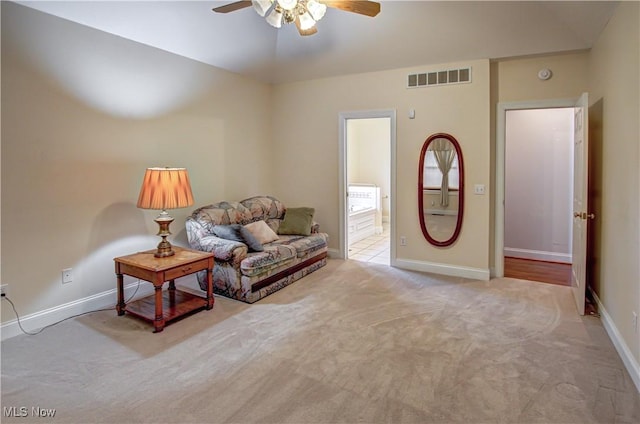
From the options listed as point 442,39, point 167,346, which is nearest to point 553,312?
point 442,39

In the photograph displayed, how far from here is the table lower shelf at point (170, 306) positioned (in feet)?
10.9

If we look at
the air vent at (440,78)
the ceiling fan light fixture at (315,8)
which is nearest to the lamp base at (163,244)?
the ceiling fan light fixture at (315,8)

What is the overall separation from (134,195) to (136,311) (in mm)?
1202

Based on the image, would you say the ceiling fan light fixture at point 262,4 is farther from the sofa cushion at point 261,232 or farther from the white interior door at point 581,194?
the white interior door at point 581,194

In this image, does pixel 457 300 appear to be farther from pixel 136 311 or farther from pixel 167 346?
pixel 136 311

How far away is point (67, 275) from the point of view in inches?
134

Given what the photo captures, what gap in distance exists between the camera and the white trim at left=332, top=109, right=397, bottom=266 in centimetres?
498

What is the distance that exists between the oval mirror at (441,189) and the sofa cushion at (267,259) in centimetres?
181

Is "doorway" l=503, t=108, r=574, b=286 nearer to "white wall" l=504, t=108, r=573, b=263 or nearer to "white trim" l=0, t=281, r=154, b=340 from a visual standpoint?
"white wall" l=504, t=108, r=573, b=263

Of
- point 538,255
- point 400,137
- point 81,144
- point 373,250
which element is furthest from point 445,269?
point 81,144

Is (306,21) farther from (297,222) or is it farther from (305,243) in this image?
(297,222)

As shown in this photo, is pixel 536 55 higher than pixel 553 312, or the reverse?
pixel 536 55

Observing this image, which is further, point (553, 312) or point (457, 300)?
point (457, 300)

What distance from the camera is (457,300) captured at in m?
3.83
